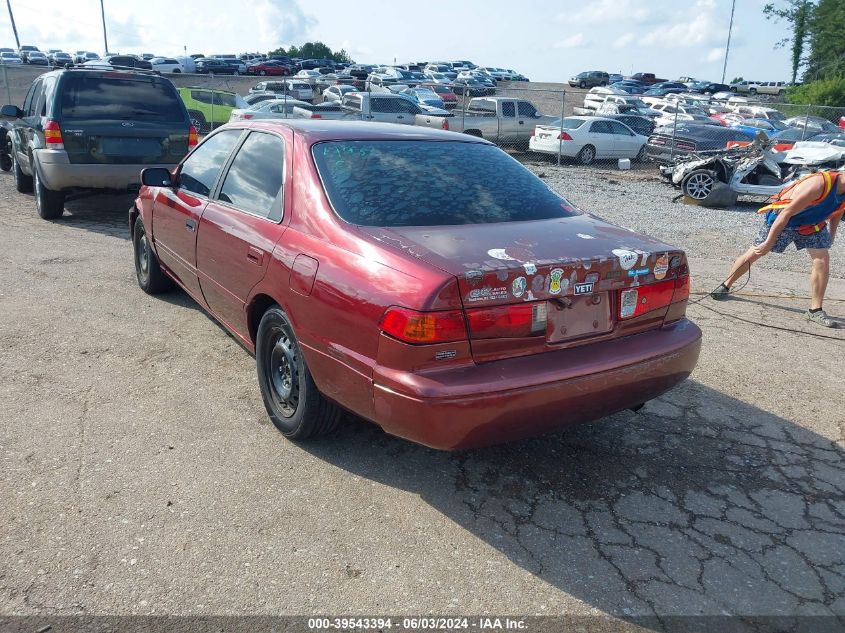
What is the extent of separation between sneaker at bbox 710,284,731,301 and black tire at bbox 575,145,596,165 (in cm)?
1396

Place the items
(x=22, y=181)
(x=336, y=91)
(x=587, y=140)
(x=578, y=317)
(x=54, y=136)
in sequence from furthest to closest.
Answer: (x=336, y=91), (x=587, y=140), (x=22, y=181), (x=54, y=136), (x=578, y=317)

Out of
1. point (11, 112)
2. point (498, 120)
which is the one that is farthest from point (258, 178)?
point (498, 120)

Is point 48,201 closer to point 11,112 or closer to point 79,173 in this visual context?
point 79,173

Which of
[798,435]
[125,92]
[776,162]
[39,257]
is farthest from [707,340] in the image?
[776,162]

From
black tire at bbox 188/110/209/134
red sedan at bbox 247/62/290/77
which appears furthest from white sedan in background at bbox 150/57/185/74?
black tire at bbox 188/110/209/134

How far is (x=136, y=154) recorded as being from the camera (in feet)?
28.7

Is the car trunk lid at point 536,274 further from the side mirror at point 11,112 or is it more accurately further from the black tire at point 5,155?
the black tire at point 5,155

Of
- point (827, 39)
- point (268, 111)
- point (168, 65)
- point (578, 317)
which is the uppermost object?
point (827, 39)

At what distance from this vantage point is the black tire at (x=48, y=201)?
9062 millimetres

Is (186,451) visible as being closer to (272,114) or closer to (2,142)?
(2,142)

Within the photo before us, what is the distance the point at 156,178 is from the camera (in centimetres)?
505

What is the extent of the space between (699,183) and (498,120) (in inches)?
374

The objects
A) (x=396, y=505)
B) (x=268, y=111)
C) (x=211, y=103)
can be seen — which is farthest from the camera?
(x=211, y=103)

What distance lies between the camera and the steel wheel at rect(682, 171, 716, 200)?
13.3m
